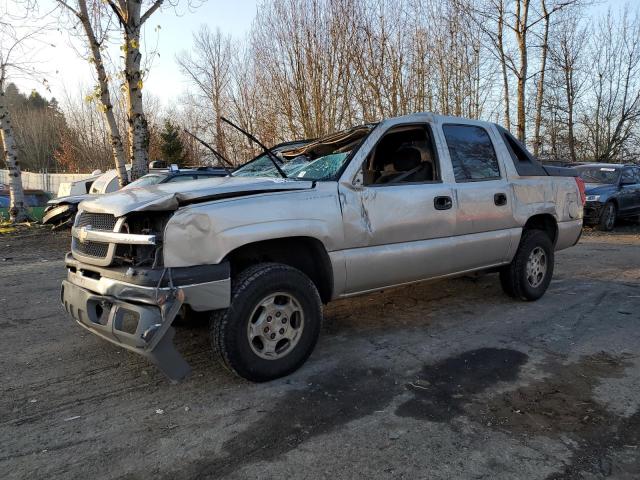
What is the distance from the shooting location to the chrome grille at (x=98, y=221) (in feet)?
10.4

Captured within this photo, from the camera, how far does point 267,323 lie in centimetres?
325

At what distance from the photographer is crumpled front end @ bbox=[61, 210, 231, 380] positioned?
2.84m

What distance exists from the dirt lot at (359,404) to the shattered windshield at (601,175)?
925 cm

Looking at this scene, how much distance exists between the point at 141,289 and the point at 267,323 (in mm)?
847

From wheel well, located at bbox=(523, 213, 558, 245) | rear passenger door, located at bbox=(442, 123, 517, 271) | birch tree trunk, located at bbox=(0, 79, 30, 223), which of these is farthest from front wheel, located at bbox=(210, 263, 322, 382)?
birch tree trunk, located at bbox=(0, 79, 30, 223)

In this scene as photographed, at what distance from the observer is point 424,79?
16.4 metres

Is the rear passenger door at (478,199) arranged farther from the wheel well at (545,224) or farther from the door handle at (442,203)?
the wheel well at (545,224)

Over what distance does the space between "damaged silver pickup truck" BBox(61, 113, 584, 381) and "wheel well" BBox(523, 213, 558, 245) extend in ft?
0.81

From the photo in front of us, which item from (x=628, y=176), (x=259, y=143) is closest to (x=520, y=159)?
(x=259, y=143)

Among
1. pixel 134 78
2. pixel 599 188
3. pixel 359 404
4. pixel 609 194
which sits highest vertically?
pixel 134 78

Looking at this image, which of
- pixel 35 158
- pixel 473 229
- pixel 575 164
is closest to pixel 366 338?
pixel 473 229

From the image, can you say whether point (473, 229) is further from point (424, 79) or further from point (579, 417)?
point (424, 79)

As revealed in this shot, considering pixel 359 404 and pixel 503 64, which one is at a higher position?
pixel 503 64

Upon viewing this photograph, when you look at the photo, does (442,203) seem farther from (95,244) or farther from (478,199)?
(95,244)
